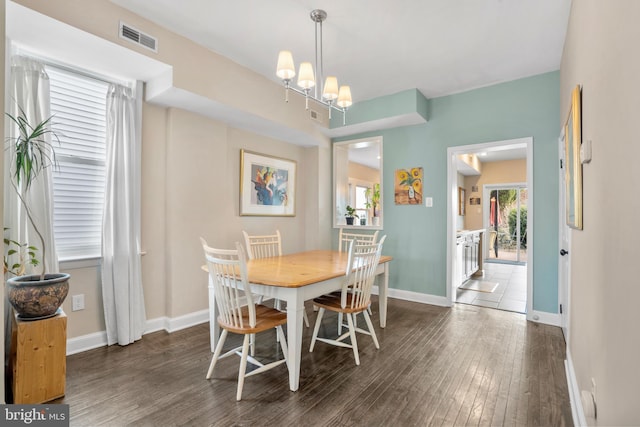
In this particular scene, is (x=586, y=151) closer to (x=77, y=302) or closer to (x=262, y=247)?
(x=262, y=247)

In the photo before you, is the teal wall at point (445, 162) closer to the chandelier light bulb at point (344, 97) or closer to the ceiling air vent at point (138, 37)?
the chandelier light bulb at point (344, 97)

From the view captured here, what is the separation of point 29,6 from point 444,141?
13.6ft

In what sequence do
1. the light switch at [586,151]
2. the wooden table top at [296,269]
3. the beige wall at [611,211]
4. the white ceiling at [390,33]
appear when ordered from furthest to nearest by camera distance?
the white ceiling at [390,33]
the wooden table top at [296,269]
the light switch at [586,151]
the beige wall at [611,211]

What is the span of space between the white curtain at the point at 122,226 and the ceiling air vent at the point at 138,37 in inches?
21.6

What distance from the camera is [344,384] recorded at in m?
2.24

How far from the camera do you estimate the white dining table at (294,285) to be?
2.16 m

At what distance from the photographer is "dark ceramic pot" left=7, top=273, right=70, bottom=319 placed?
1973 mm

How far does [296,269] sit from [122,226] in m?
1.67

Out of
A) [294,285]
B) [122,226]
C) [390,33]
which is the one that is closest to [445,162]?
[390,33]

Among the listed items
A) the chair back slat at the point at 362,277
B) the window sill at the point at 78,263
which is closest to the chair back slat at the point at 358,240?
the chair back slat at the point at 362,277

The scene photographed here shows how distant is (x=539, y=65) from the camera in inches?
132

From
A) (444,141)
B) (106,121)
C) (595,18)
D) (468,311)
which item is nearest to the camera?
(595,18)

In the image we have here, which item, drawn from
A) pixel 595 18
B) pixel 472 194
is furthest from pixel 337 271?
pixel 472 194

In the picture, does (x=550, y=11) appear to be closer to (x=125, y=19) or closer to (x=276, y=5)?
(x=276, y=5)
